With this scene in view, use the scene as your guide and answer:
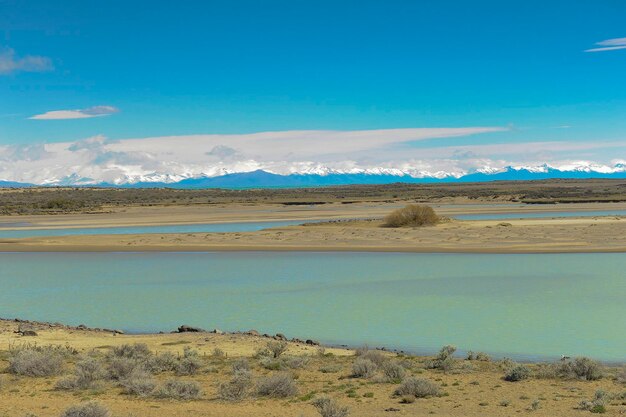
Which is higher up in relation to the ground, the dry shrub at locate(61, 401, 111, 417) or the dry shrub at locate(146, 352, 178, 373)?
the dry shrub at locate(61, 401, 111, 417)

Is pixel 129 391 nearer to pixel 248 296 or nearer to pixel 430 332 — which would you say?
pixel 430 332

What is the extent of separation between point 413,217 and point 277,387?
43882 millimetres

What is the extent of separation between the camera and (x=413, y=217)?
5603 cm

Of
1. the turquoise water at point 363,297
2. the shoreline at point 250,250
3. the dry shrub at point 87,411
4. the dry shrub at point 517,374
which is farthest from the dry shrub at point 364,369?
the shoreline at point 250,250

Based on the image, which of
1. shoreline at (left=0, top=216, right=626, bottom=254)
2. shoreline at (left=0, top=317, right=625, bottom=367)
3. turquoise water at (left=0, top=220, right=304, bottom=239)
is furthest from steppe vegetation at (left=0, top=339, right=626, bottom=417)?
turquoise water at (left=0, top=220, right=304, bottom=239)

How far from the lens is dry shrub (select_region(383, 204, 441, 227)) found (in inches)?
2200

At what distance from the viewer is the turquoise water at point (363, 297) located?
63.2 feet

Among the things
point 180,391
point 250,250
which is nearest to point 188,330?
point 180,391

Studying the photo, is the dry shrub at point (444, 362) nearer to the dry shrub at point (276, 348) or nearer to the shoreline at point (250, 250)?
the dry shrub at point (276, 348)

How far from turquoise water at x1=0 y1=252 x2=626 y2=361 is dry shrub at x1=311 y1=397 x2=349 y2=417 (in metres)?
6.38

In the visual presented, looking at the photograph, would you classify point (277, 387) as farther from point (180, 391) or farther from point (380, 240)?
point (380, 240)

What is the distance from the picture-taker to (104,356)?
52.3 feet

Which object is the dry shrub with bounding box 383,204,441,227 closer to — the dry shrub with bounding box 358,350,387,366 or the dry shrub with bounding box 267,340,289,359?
the dry shrub with bounding box 267,340,289,359

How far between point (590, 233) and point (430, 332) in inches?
1302
